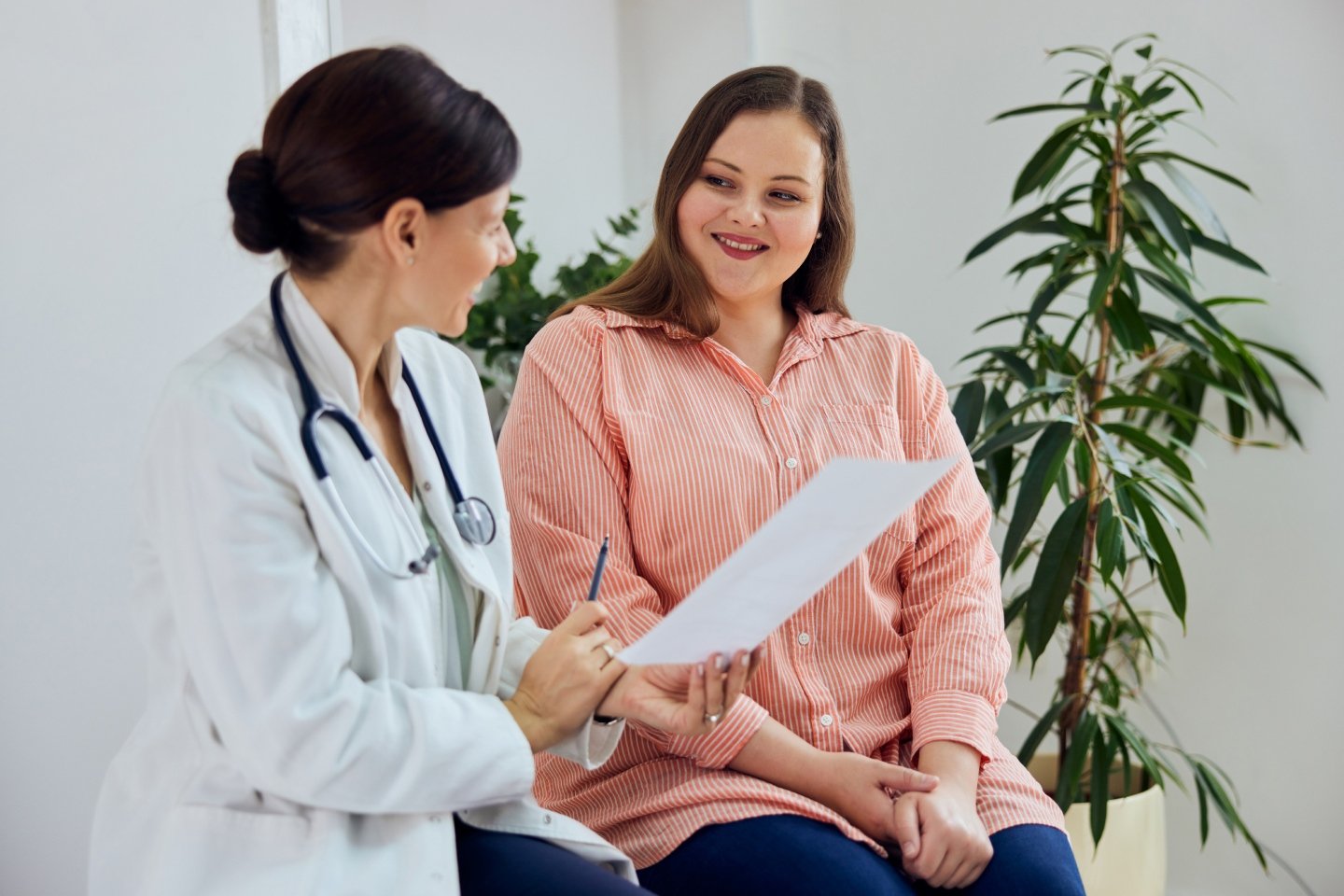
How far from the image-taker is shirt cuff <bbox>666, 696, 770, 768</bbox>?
144 centimetres

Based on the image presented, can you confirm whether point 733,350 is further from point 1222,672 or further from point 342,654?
point 1222,672

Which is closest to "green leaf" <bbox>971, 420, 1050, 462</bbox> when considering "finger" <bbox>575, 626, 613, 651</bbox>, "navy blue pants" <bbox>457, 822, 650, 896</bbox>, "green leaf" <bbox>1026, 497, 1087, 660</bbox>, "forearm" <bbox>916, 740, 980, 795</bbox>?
"green leaf" <bbox>1026, 497, 1087, 660</bbox>

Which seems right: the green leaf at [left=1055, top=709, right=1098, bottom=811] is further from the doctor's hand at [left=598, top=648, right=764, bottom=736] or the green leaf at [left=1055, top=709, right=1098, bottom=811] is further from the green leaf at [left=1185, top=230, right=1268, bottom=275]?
the doctor's hand at [left=598, top=648, right=764, bottom=736]

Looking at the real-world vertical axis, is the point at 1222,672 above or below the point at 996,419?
below

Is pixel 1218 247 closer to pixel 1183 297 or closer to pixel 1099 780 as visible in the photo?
pixel 1183 297

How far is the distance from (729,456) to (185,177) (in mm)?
1063

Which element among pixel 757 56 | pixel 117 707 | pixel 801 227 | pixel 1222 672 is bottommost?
pixel 1222 672

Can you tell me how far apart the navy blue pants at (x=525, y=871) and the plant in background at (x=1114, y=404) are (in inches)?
45.4

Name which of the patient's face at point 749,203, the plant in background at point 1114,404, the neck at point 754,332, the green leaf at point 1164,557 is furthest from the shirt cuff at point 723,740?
the green leaf at point 1164,557

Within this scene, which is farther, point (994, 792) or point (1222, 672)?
point (1222, 672)

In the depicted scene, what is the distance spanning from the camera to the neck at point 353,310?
1157 mm

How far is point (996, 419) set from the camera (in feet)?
7.45

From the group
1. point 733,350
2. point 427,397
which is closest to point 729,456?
point 733,350

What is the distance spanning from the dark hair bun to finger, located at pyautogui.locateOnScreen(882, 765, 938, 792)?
35.0 inches
